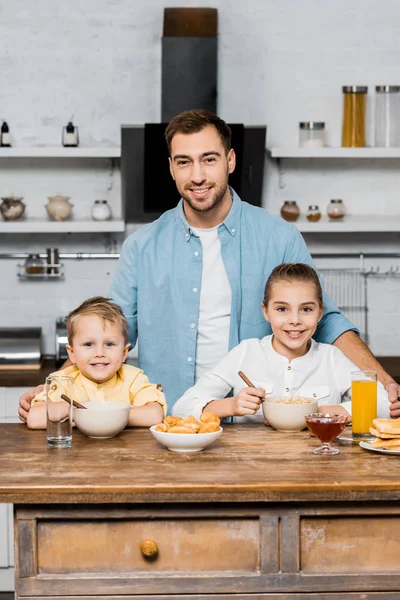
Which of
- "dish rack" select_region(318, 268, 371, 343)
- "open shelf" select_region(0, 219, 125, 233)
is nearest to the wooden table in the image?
"open shelf" select_region(0, 219, 125, 233)

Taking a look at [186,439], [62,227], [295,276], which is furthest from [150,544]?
[62,227]

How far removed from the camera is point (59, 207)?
4734 millimetres

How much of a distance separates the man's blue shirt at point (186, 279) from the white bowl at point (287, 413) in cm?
68

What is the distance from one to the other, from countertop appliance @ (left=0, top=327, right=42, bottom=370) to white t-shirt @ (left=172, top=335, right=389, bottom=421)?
82.1 inches

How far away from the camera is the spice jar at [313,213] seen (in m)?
4.80

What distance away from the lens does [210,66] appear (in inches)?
183

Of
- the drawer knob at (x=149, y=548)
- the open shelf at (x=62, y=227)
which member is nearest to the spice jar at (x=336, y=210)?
the open shelf at (x=62, y=227)

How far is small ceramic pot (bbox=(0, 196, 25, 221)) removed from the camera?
186 inches

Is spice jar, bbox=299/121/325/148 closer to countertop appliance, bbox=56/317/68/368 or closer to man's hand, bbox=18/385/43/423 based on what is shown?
countertop appliance, bbox=56/317/68/368

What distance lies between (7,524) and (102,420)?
217cm

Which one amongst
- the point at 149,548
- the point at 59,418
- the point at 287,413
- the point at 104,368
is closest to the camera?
the point at 149,548

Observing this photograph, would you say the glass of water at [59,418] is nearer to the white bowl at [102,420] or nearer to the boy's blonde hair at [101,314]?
the white bowl at [102,420]

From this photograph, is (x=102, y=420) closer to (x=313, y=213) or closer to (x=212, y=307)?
(x=212, y=307)

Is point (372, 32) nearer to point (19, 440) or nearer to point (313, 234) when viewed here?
point (313, 234)
